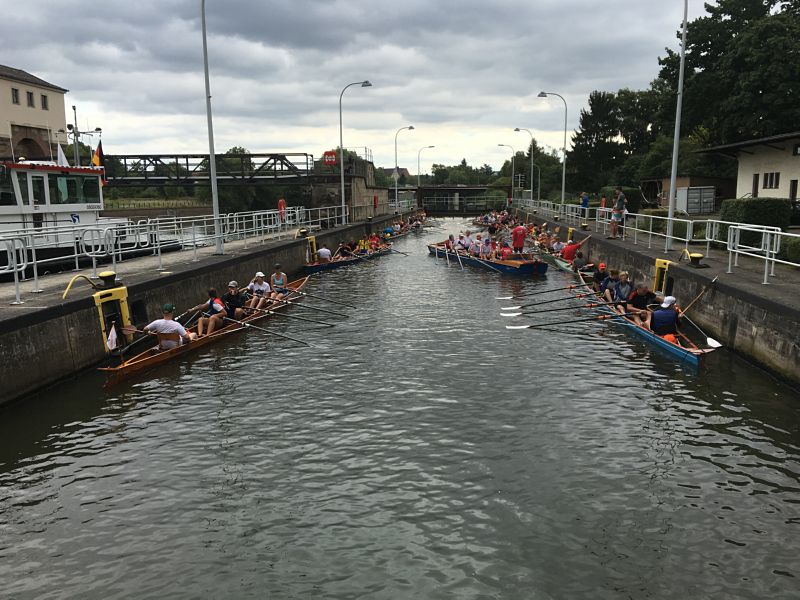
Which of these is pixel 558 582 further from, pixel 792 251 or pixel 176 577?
pixel 792 251

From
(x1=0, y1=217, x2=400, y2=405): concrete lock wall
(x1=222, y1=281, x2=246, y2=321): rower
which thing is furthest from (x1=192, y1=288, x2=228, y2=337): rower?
(x1=0, y1=217, x2=400, y2=405): concrete lock wall

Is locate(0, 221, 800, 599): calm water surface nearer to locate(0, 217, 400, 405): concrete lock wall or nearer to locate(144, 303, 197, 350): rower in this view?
locate(0, 217, 400, 405): concrete lock wall

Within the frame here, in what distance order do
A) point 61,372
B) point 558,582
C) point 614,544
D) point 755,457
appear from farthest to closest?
point 61,372 → point 755,457 → point 614,544 → point 558,582

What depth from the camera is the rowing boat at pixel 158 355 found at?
12.7 meters

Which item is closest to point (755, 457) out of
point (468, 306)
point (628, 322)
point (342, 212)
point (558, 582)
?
point (558, 582)

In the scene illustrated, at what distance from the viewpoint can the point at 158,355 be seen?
540 inches

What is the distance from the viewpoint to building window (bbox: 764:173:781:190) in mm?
31719

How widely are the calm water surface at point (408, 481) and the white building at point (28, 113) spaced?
4796 cm

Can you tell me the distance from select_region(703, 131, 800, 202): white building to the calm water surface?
21010 millimetres

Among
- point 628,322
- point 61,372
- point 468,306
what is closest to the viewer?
point 61,372

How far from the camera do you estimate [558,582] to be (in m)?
6.35

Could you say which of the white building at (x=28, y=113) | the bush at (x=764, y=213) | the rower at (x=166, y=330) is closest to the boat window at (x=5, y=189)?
the rower at (x=166, y=330)

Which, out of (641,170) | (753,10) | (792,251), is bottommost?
(792,251)

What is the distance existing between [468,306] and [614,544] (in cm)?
1448
